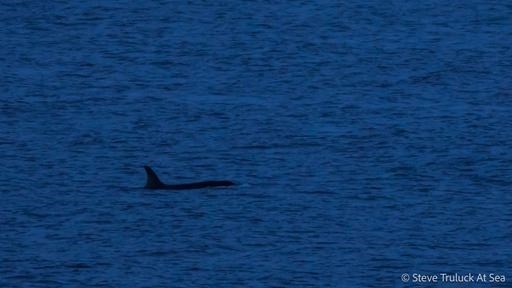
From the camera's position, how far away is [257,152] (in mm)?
43812

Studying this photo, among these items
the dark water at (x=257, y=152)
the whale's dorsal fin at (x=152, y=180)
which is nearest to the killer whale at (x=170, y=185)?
the whale's dorsal fin at (x=152, y=180)

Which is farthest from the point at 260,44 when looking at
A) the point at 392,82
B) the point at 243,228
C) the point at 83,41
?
the point at 243,228

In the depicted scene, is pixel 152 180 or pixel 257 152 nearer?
pixel 152 180

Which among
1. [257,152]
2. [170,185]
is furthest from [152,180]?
[257,152]

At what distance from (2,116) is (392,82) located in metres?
12.7

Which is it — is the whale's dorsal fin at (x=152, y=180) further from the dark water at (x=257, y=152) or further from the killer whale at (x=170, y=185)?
the dark water at (x=257, y=152)

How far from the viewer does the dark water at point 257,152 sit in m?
33.8

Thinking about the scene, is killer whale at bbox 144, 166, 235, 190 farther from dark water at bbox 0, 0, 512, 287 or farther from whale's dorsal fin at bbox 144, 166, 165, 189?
dark water at bbox 0, 0, 512, 287

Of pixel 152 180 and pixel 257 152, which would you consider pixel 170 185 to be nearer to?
pixel 152 180

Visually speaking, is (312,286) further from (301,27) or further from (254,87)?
(301,27)

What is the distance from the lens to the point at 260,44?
223 feet

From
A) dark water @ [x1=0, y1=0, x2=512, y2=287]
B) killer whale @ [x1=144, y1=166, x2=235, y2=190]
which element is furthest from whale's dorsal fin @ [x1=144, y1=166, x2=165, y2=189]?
dark water @ [x1=0, y1=0, x2=512, y2=287]

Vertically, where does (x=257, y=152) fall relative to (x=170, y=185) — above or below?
below

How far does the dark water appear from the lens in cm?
3375
